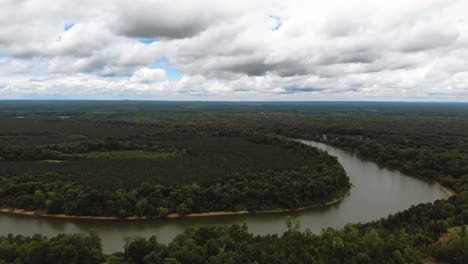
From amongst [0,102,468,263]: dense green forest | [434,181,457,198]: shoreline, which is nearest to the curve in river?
[434,181,457,198]: shoreline

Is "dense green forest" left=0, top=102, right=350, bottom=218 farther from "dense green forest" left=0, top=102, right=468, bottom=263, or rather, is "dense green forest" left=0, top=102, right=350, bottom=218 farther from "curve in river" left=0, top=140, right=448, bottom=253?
"curve in river" left=0, top=140, right=448, bottom=253

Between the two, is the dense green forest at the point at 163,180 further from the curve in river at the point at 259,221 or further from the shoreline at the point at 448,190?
the shoreline at the point at 448,190

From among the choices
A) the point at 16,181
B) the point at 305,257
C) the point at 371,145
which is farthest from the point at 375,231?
the point at 371,145

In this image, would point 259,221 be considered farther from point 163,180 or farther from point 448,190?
point 448,190

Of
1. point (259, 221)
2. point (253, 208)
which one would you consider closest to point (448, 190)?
point (253, 208)

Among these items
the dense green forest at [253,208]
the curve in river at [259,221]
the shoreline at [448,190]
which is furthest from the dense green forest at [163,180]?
the shoreline at [448,190]

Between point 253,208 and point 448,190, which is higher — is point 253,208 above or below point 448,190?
above

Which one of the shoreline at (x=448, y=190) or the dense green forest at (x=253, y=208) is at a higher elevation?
the dense green forest at (x=253, y=208)

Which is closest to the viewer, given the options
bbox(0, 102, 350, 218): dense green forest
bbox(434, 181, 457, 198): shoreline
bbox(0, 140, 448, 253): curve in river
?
bbox(0, 140, 448, 253): curve in river
